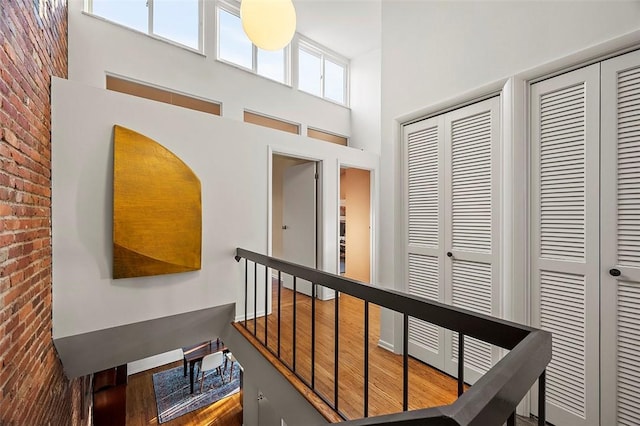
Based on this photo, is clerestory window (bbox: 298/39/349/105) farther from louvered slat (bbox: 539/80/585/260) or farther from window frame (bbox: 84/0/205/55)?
louvered slat (bbox: 539/80/585/260)

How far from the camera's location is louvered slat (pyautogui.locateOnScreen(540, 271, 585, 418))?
5.13ft

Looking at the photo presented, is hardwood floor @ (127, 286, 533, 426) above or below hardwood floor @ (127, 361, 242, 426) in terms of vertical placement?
above

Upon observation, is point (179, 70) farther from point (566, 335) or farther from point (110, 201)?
point (566, 335)

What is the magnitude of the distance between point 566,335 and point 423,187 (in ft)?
4.36

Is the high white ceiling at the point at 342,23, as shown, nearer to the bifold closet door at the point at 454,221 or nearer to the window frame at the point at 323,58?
the window frame at the point at 323,58

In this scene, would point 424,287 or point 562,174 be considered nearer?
point 562,174

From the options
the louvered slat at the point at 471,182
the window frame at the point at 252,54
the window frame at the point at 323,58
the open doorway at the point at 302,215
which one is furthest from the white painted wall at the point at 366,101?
the louvered slat at the point at 471,182

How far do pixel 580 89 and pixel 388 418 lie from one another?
2.01m

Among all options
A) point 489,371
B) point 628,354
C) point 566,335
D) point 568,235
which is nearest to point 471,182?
point 568,235

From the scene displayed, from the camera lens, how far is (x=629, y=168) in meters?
1.43

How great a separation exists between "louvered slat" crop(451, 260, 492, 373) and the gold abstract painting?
2.24 meters

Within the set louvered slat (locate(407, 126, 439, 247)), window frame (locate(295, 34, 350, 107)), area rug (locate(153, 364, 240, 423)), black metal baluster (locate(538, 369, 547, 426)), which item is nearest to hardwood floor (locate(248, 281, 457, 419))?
louvered slat (locate(407, 126, 439, 247))

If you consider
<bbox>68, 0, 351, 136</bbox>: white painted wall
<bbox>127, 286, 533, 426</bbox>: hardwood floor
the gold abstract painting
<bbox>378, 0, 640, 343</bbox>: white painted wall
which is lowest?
<bbox>127, 286, 533, 426</bbox>: hardwood floor

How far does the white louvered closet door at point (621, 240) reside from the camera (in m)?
1.40
